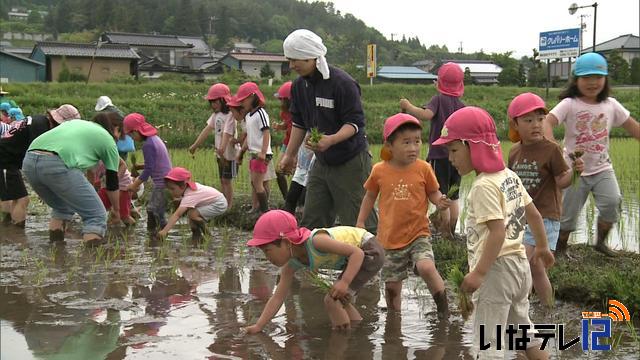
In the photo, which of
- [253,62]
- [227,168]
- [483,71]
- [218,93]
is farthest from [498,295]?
[483,71]

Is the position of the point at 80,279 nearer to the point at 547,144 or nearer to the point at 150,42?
the point at 547,144

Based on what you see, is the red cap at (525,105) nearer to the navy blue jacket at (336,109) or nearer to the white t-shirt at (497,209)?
the white t-shirt at (497,209)

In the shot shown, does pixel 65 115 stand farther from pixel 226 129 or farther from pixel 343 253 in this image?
pixel 343 253

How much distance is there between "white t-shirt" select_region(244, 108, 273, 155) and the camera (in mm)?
7129

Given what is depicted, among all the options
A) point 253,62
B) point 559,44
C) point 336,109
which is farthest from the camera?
point 253,62

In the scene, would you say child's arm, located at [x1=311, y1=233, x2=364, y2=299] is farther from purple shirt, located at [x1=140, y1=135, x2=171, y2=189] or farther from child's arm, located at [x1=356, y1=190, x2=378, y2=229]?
purple shirt, located at [x1=140, y1=135, x2=171, y2=189]

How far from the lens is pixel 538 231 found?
312 centimetres

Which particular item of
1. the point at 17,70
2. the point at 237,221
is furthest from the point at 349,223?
the point at 17,70

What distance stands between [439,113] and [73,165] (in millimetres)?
3013

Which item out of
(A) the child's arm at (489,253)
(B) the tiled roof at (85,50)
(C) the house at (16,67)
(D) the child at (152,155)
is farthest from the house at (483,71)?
(A) the child's arm at (489,253)

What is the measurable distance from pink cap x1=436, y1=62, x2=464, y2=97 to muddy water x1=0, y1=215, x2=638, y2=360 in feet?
5.72

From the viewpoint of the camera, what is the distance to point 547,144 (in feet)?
13.1

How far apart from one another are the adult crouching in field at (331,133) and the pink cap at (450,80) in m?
1.31

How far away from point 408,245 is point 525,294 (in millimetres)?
1141
